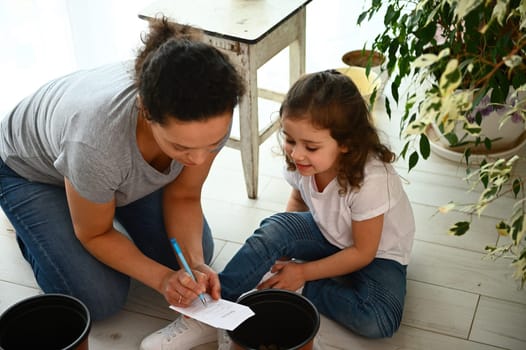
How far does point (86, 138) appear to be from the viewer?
1.40m

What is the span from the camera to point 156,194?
1.75 meters

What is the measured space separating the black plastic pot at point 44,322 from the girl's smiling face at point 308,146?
0.54 m

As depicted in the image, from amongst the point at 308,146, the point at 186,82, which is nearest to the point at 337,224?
the point at 308,146

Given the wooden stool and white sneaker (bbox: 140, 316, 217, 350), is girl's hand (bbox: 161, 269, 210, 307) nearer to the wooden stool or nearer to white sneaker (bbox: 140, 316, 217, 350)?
white sneaker (bbox: 140, 316, 217, 350)

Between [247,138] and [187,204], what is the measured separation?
39 centimetres

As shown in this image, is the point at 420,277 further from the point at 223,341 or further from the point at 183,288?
the point at 183,288

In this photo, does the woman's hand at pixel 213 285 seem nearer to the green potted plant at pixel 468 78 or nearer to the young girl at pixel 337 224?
the young girl at pixel 337 224

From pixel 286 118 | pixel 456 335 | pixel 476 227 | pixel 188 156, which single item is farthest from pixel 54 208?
pixel 476 227

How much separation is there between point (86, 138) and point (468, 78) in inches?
37.4

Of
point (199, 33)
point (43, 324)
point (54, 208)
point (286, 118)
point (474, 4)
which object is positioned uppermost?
point (474, 4)

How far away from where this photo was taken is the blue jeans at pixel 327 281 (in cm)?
161

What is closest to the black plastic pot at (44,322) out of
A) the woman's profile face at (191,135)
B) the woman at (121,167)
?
the woman at (121,167)

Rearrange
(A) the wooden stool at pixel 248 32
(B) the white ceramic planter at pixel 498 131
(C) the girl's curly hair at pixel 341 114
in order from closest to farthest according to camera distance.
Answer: (C) the girl's curly hair at pixel 341 114 → (A) the wooden stool at pixel 248 32 → (B) the white ceramic planter at pixel 498 131

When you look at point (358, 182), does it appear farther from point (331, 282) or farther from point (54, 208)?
point (54, 208)
